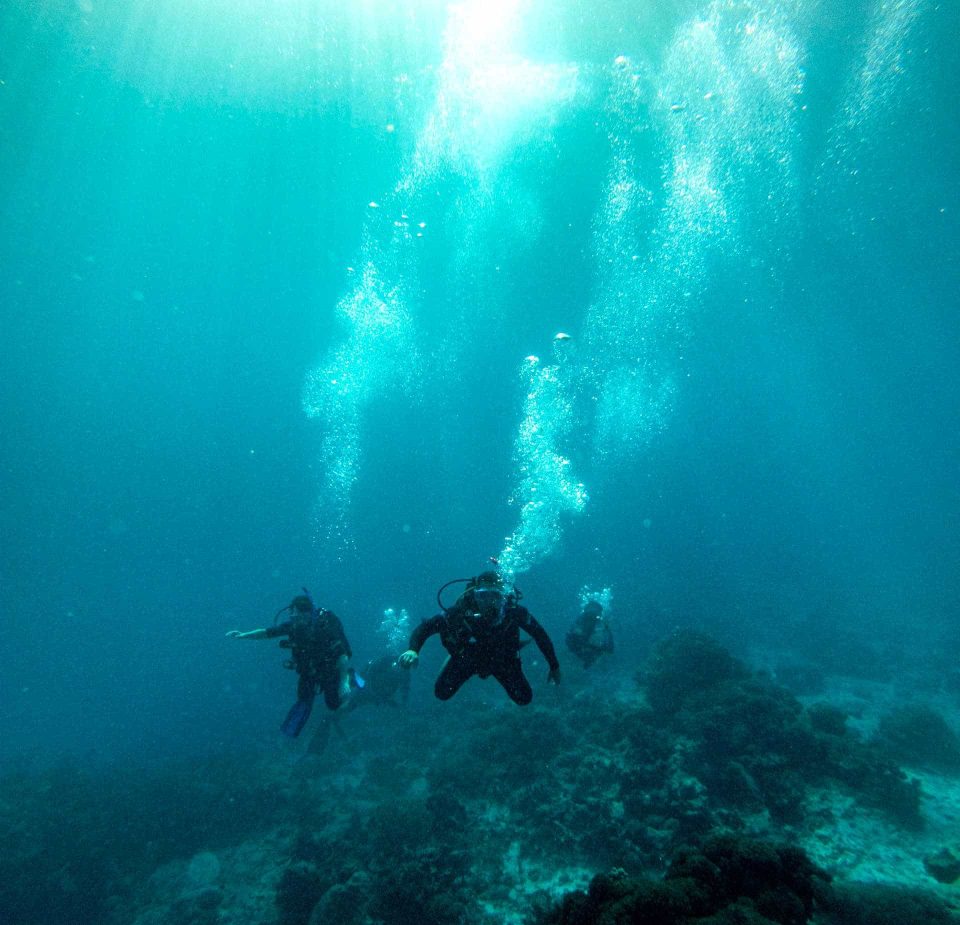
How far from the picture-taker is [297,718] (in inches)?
335

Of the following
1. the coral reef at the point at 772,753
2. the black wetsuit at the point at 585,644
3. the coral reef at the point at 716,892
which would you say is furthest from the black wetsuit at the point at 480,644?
the black wetsuit at the point at 585,644

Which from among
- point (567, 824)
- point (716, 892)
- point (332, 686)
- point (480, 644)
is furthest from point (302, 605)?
point (716, 892)

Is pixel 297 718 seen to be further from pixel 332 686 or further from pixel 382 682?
pixel 382 682

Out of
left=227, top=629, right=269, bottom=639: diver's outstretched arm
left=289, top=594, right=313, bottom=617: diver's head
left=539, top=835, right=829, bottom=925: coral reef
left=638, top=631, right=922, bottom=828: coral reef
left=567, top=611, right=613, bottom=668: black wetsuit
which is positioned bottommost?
left=539, top=835, right=829, bottom=925: coral reef

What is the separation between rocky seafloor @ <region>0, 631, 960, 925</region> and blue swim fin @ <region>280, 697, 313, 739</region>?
2.70m

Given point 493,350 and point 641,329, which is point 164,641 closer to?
point 493,350

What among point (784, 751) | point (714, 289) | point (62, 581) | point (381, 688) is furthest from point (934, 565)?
point (62, 581)

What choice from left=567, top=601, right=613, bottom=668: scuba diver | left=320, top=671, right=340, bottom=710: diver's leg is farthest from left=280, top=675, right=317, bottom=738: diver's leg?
left=567, top=601, right=613, bottom=668: scuba diver

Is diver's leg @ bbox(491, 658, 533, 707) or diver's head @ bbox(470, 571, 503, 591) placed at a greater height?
diver's head @ bbox(470, 571, 503, 591)

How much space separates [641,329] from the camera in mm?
49875

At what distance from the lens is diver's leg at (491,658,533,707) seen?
19.9 ft

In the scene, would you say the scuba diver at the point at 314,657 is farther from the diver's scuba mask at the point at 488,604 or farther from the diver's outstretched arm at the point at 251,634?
the diver's scuba mask at the point at 488,604

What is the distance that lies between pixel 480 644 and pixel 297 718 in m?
5.11

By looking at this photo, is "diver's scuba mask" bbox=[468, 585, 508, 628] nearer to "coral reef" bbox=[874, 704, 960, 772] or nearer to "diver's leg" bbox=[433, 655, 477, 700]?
"diver's leg" bbox=[433, 655, 477, 700]
